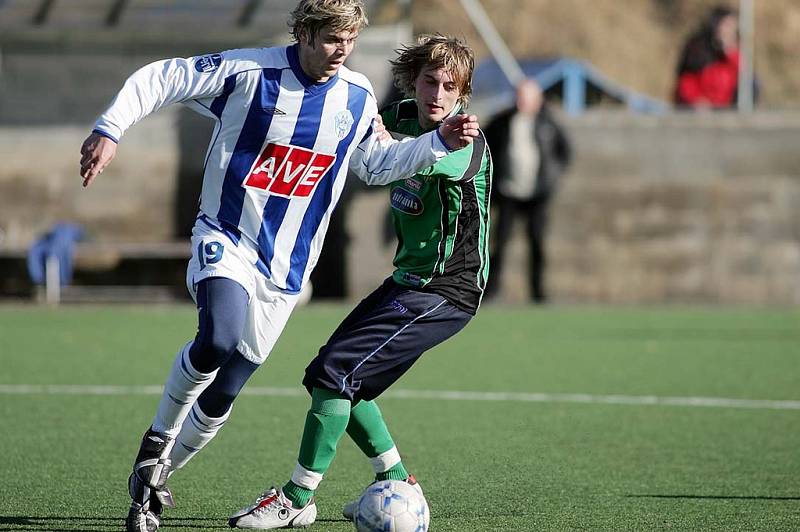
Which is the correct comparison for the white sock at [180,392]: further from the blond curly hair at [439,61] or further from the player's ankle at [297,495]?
the blond curly hair at [439,61]

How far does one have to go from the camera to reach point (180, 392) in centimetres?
482

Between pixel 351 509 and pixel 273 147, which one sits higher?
pixel 273 147

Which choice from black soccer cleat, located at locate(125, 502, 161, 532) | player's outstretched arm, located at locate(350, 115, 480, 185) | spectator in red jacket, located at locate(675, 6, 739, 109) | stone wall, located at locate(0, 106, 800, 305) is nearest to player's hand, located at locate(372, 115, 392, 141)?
player's outstretched arm, located at locate(350, 115, 480, 185)

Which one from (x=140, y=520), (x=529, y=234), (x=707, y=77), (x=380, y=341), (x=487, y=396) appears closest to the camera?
(x=140, y=520)

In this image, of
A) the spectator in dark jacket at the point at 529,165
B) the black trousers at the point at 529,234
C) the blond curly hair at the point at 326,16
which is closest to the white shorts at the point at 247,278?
the blond curly hair at the point at 326,16

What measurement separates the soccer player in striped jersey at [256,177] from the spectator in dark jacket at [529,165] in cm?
1009

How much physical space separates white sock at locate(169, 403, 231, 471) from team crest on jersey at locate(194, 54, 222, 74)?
1196 millimetres

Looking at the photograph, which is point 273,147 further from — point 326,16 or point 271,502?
point 271,502

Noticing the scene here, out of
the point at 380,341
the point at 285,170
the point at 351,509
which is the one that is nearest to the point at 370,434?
the point at 351,509

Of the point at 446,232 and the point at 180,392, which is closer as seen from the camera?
the point at 180,392

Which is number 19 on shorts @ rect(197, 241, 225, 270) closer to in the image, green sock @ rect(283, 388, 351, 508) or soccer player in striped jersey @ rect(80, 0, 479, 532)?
soccer player in striped jersey @ rect(80, 0, 479, 532)

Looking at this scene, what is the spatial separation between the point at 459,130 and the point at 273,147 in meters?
0.69

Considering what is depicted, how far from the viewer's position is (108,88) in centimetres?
1673

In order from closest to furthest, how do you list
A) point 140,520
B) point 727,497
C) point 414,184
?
point 140,520
point 414,184
point 727,497
